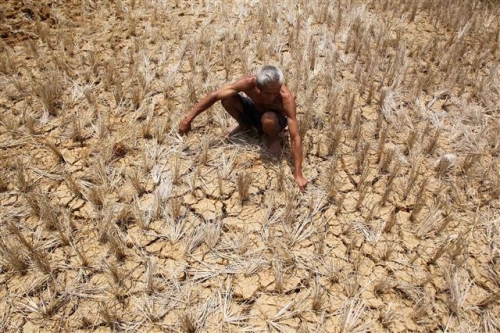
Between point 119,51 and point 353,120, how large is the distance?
2.39 m

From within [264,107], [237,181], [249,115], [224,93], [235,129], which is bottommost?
[237,181]

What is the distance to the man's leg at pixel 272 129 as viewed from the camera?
103 inches

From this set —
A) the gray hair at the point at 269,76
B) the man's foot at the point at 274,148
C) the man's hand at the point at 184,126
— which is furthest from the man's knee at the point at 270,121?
the man's hand at the point at 184,126

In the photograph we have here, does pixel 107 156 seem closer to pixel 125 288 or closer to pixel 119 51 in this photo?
pixel 125 288

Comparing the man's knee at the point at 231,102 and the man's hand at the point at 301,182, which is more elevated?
the man's knee at the point at 231,102

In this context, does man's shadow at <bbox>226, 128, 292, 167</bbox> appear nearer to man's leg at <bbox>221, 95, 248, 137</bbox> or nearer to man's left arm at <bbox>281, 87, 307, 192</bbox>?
man's leg at <bbox>221, 95, 248, 137</bbox>

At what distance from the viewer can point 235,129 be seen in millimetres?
2939

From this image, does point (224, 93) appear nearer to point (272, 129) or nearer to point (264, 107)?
point (264, 107)

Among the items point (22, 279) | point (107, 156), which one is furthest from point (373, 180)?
point (22, 279)

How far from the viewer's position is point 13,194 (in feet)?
8.11

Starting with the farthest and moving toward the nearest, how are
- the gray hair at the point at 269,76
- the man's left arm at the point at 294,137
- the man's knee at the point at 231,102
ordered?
the man's knee at the point at 231,102 < the man's left arm at the point at 294,137 < the gray hair at the point at 269,76

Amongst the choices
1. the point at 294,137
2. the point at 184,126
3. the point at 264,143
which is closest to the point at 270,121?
the point at 294,137

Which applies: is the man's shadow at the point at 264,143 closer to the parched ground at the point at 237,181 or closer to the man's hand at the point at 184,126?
the parched ground at the point at 237,181

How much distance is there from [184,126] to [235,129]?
405 mm
